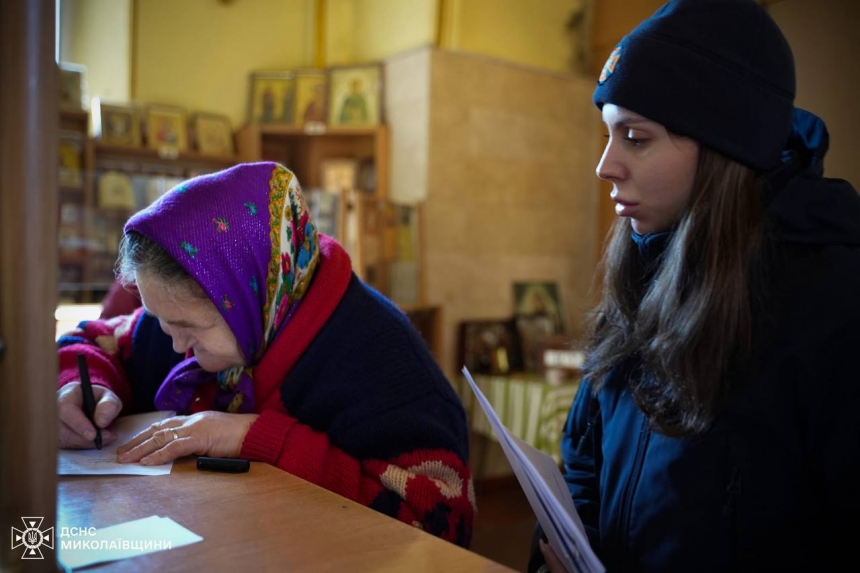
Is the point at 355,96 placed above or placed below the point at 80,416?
above

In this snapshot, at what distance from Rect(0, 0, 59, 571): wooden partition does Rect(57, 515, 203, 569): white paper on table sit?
0.55 ft

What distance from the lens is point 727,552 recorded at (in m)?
1.13

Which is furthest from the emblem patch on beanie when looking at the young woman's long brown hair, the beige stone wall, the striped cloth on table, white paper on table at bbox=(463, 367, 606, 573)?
the beige stone wall

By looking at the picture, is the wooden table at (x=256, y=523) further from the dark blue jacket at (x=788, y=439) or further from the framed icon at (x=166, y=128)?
the framed icon at (x=166, y=128)

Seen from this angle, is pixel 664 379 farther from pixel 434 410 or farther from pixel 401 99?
pixel 401 99

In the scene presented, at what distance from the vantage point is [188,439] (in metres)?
1.27

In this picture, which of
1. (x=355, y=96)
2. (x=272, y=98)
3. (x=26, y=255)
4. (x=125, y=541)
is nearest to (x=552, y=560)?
(x=125, y=541)

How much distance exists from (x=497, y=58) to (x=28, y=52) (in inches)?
185

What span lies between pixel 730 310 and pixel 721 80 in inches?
14.4

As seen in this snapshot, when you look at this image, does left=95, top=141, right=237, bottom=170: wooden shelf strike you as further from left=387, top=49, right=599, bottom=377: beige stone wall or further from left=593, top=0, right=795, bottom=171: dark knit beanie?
left=593, top=0, right=795, bottom=171: dark knit beanie

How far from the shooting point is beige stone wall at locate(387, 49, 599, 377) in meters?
4.88

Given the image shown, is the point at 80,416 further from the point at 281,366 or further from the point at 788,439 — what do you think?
the point at 788,439

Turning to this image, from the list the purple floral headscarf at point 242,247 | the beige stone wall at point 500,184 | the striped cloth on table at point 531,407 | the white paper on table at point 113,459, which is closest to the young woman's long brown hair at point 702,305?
the purple floral headscarf at point 242,247

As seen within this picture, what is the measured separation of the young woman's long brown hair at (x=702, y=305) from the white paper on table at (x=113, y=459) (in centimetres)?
81
